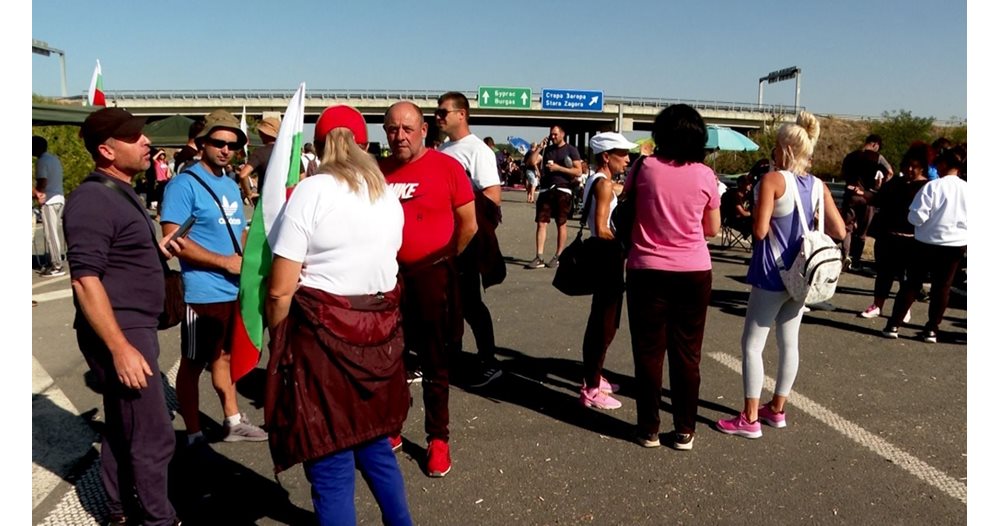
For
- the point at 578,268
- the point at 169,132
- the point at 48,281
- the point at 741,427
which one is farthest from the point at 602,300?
the point at 169,132

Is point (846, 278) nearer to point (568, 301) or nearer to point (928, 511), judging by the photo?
point (568, 301)

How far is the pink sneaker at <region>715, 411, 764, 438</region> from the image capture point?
4266 millimetres

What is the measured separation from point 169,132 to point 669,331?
656 inches

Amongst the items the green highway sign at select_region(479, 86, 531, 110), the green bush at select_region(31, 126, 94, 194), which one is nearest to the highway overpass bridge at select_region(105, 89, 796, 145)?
the green highway sign at select_region(479, 86, 531, 110)

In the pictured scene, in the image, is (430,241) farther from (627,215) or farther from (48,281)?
(48,281)

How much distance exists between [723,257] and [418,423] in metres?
8.29

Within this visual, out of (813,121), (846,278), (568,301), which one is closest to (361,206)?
(813,121)

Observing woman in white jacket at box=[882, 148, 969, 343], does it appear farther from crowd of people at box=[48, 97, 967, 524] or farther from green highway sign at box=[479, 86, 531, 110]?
green highway sign at box=[479, 86, 531, 110]

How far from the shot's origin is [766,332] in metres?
4.28

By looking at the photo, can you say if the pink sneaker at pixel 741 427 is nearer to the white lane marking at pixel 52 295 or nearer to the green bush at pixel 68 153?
the white lane marking at pixel 52 295

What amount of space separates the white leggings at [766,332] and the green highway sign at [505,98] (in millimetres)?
53545

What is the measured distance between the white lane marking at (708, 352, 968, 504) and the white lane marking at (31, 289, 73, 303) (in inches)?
312

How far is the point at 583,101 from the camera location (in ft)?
189

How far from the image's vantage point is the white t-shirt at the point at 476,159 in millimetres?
4777
